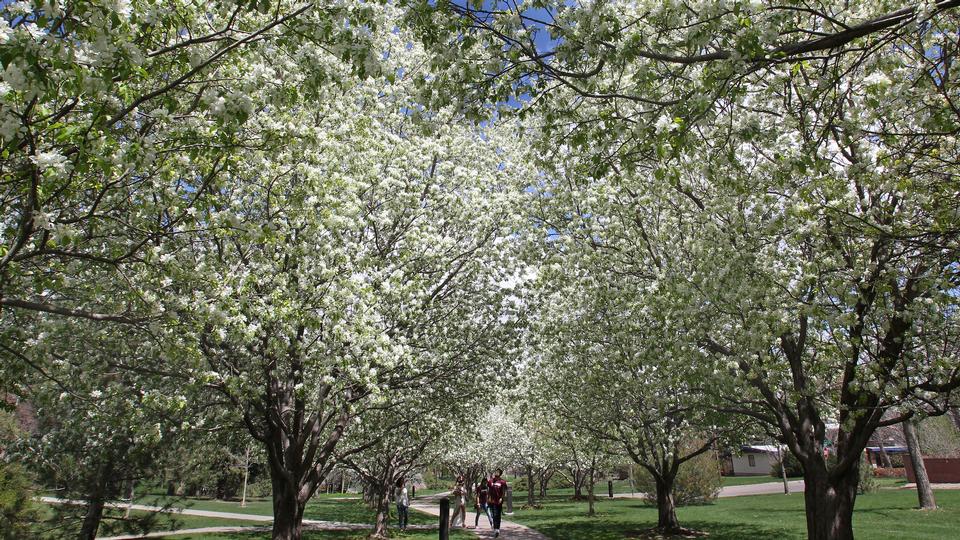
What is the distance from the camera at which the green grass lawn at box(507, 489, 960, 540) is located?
1648 cm

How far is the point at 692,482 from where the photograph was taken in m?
31.8

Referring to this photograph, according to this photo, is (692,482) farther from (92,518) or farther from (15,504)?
(15,504)

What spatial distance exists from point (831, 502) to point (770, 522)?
1279cm

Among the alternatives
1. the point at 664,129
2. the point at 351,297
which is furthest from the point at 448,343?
the point at 664,129

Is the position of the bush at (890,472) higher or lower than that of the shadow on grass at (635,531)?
lower

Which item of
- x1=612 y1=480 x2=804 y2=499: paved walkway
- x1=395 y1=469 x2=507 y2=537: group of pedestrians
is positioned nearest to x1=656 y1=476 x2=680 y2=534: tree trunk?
x1=395 y1=469 x2=507 y2=537: group of pedestrians

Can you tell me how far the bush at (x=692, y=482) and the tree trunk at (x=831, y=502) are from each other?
21687 millimetres

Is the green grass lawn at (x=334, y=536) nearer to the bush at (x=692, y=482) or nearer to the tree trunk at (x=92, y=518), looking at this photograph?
the tree trunk at (x=92, y=518)

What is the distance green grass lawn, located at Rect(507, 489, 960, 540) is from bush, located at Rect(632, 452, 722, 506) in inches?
89.9

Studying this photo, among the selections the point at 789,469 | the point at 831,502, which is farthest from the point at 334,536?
the point at 789,469

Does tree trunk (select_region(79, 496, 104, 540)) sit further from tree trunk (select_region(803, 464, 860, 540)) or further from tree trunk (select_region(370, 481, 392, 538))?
tree trunk (select_region(803, 464, 860, 540))

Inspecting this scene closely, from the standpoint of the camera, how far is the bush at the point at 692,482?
3117 cm

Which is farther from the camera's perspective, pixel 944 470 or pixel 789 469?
pixel 789 469

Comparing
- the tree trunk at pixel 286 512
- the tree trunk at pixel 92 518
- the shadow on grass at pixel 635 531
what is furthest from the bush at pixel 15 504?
the shadow on grass at pixel 635 531
